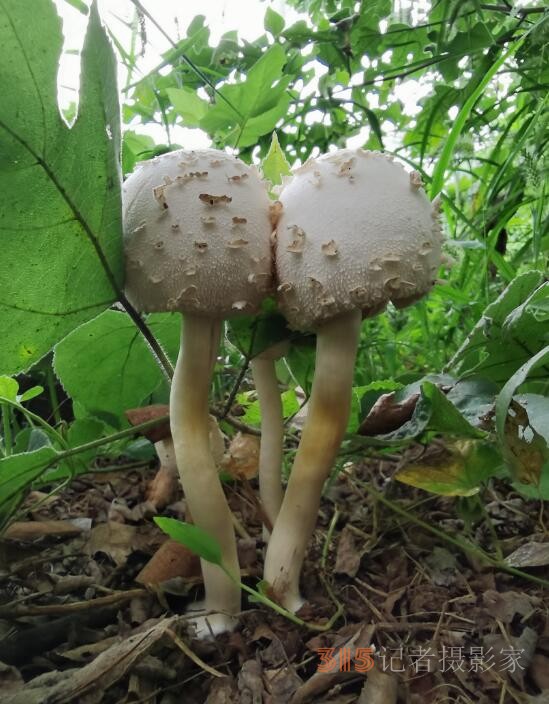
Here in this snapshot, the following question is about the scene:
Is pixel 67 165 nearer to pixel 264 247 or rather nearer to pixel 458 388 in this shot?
pixel 264 247

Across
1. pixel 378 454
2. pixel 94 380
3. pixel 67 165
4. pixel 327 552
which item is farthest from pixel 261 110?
pixel 327 552

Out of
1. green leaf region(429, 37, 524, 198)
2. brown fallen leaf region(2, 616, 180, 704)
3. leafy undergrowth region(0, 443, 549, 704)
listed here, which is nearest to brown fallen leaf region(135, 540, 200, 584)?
→ leafy undergrowth region(0, 443, 549, 704)

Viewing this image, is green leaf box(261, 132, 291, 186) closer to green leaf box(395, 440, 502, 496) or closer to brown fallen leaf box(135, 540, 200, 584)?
green leaf box(395, 440, 502, 496)

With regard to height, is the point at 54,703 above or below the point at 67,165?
below

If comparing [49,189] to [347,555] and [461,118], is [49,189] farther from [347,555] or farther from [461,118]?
[461,118]

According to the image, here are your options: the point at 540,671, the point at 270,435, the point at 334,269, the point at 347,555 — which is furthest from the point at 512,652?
the point at 334,269

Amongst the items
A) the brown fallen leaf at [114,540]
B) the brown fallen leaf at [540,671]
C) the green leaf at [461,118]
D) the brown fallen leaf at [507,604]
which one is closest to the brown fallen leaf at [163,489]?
the brown fallen leaf at [114,540]
